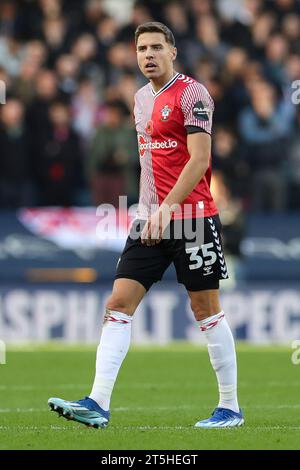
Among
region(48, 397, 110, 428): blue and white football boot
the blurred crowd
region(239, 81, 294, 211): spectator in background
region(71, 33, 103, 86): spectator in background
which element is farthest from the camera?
region(71, 33, 103, 86): spectator in background

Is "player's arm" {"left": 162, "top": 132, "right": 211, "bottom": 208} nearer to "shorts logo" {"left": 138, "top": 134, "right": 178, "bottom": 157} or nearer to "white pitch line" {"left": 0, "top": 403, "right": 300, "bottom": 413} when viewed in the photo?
"shorts logo" {"left": 138, "top": 134, "right": 178, "bottom": 157}

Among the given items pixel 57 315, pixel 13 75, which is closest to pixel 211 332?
pixel 57 315

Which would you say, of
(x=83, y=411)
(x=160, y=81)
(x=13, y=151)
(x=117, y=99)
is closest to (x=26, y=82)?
(x=13, y=151)

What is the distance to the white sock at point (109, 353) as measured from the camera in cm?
776

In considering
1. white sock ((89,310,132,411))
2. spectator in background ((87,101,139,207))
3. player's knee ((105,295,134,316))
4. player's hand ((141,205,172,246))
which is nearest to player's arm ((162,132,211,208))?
player's hand ((141,205,172,246))

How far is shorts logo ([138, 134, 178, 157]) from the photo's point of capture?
795 centimetres

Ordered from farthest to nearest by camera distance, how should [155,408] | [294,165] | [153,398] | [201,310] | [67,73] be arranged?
[67,73] < [294,165] < [153,398] < [155,408] < [201,310]

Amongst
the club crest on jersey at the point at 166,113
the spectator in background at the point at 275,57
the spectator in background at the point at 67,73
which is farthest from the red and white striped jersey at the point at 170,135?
the spectator in background at the point at 275,57

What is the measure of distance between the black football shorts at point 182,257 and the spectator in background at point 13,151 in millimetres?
8883

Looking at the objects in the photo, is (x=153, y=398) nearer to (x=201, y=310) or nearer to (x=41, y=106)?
(x=201, y=310)

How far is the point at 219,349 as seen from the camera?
806cm

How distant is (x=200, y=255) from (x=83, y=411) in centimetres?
126

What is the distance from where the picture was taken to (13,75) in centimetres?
1753

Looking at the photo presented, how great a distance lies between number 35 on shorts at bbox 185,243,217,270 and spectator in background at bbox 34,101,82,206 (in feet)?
29.6
